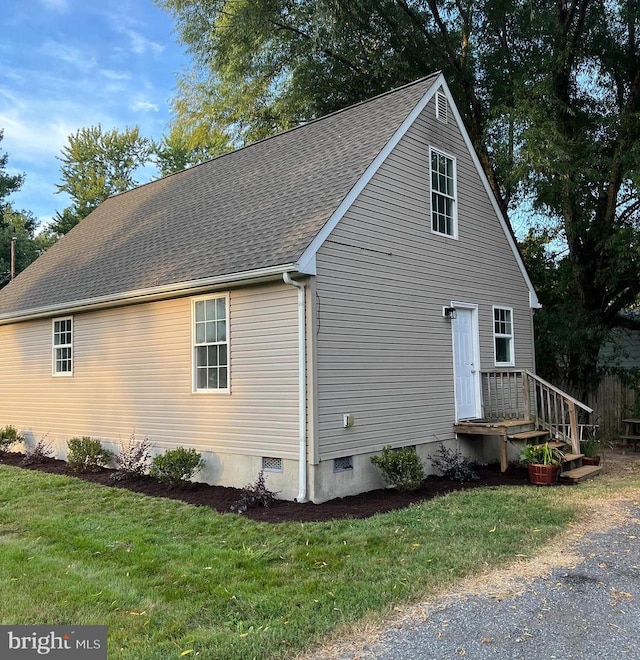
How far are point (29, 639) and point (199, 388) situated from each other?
511cm

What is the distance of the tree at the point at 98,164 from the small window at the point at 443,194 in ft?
104

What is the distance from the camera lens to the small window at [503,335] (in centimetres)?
1143

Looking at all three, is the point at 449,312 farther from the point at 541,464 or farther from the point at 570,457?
the point at 570,457

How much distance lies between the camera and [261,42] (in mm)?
15969

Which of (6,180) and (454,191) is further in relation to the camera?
(6,180)

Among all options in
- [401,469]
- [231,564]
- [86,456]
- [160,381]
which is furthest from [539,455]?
[86,456]

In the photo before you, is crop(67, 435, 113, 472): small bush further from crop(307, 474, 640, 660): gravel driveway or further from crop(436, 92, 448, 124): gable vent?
crop(436, 92, 448, 124): gable vent

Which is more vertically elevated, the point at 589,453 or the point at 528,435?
the point at 528,435

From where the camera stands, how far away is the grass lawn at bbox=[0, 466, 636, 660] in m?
3.88

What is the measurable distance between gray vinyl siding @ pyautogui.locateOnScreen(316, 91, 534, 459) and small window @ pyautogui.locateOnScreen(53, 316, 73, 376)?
6.11m

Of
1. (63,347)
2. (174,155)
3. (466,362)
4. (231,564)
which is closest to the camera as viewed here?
(231,564)

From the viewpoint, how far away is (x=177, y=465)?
8.15 m

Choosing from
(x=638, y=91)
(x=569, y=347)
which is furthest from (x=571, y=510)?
(x=638, y=91)

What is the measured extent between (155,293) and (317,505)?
13.6ft
